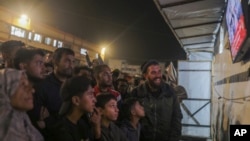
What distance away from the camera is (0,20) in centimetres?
1068

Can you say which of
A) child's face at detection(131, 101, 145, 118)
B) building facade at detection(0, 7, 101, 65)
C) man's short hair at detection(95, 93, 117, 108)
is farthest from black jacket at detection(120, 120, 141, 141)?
building facade at detection(0, 7, 101, 65)

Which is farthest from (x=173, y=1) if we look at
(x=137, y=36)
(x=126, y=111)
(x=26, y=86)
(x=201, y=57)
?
(x=137, y=36)

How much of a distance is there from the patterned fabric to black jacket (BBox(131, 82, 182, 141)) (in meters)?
2.05

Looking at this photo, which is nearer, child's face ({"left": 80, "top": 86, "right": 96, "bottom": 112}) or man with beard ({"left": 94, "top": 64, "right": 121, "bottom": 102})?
child's face ({"left": 80, "top": 86, "right": 96, "bottom": 112})

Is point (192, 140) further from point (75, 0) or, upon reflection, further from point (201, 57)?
point (75, 0)

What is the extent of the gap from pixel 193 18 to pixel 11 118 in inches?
225

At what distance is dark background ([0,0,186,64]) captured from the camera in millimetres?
13906

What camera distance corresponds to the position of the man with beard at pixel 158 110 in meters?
3.96

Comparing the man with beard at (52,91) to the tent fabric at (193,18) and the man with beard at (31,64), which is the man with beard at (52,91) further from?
the tent fabric at (193,18)

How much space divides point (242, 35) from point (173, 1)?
2.98m

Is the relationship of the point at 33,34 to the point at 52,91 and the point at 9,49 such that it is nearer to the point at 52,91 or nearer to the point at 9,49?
the point at 9,49

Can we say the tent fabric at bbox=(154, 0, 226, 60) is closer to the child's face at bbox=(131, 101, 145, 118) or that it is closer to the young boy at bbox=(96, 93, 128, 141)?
the child's face at bbox=(131, 101, 145, 118)

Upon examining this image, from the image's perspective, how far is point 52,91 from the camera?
3.07 metres

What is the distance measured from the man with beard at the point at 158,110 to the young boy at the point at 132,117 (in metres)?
0.18
